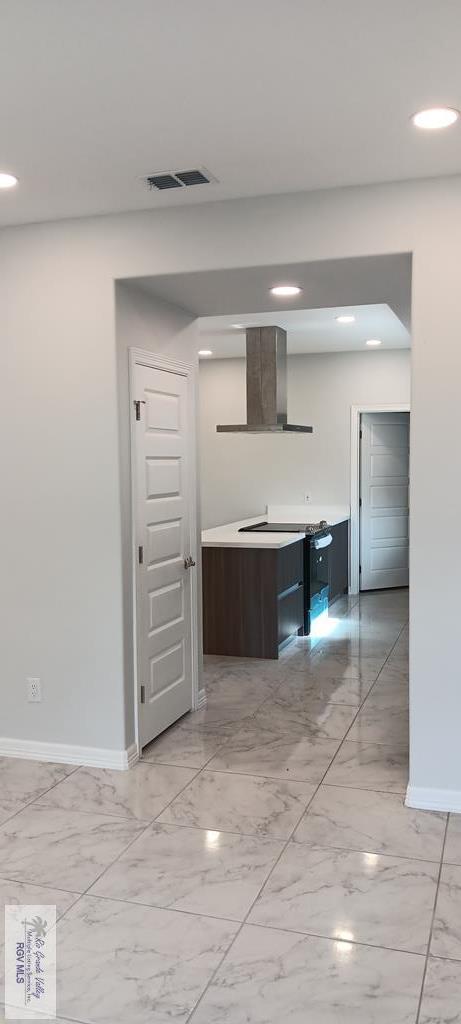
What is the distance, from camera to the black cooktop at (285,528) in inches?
259

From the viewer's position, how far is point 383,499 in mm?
8453

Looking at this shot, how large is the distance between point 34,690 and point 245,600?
2189mm

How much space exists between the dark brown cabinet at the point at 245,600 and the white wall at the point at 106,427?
6.99ft

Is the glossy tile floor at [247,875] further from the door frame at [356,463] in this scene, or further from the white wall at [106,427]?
the door frame at [356,463]

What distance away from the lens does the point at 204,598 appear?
592 centimetres

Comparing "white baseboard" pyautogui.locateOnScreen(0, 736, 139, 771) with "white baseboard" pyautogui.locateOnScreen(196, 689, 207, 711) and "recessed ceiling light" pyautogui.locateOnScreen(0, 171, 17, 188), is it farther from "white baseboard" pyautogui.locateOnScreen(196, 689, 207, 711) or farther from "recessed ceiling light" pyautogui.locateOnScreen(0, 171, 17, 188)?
"recessed ceiling light" pyautogui.locateOnScreen(0, 171, 17, 188)

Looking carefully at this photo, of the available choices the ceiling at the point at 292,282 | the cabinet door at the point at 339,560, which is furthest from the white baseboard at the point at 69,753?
the cabinet door at the point at 339,560

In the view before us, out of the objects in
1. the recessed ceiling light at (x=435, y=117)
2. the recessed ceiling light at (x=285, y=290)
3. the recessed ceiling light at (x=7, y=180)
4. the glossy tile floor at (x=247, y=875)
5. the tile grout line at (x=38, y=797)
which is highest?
the recessed ceiling light at (x=435, y=117)

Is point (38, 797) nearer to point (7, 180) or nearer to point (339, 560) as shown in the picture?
point (7, 180)

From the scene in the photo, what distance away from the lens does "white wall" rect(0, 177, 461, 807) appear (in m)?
3.24

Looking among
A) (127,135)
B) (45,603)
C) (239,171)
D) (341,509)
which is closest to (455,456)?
(239,171)

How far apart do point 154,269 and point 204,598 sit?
289 centimetres

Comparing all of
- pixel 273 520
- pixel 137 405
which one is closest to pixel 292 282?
pixel 137 405

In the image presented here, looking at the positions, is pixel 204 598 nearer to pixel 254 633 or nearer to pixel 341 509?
pixel 254 633
